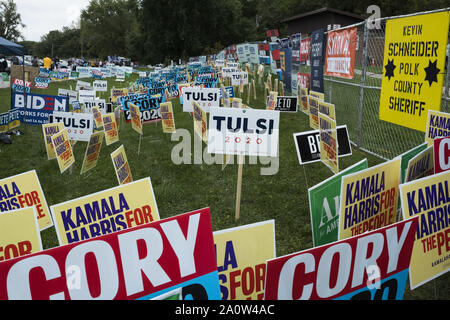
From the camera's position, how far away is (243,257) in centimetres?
272

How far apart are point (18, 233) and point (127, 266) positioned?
3.89 feet

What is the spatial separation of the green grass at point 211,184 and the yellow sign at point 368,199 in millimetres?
857

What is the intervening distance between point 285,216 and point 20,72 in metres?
21.1

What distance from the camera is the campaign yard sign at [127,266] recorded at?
197cm

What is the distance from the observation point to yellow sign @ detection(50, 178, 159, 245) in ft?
10.7

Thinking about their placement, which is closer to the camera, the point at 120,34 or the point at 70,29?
the point at 120,34

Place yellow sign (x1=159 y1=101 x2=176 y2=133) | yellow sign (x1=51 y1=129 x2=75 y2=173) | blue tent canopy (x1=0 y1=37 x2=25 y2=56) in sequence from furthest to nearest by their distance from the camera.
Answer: blue tent canopy (x1=0 y1=37 x2=25 y2=56) < yellow sign (x1=159 y1=101 x2=176 y2=133) < yellow sign (x1=51 y1=129 x2=75 y2=173)

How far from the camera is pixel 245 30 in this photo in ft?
216

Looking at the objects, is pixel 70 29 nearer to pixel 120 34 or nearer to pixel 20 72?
pixel 120 34

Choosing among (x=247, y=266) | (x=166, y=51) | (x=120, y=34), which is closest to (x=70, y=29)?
(x=120, y=34)

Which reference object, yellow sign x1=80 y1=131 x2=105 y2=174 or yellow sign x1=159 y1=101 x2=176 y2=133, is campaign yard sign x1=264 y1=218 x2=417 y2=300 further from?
yellow sign x1=159 y1=101 x2=176 y2=133

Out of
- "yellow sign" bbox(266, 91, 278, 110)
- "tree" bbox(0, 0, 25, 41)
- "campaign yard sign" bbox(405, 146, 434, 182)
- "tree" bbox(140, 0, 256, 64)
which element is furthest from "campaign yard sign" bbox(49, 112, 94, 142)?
"tree" bbox(0, 0, 25, 41)

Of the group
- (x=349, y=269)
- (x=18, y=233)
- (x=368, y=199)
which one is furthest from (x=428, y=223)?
(x=18, y=233)

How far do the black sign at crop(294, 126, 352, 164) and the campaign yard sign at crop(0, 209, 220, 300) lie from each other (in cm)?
356
